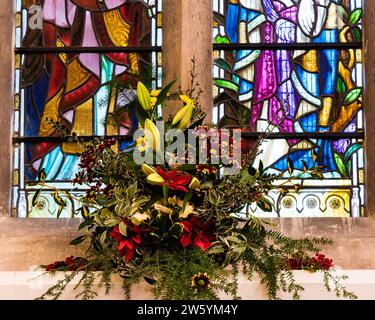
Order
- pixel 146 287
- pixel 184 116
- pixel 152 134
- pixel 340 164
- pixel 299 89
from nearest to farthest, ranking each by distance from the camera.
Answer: pixel 146 287 < pixel 152 134 < pixel 184 116 < pixel 340 164 < pixel 299 89

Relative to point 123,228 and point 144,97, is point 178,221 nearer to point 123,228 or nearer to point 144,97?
point 123,228

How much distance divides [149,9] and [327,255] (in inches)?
52.2

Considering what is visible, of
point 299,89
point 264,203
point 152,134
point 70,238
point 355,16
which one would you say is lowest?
point 70,238

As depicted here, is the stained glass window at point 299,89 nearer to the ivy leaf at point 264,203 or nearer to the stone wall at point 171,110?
the stone wall at point 171,110

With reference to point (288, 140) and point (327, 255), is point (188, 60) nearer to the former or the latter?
point (288, 140)

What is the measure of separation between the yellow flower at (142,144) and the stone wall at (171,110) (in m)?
0.72

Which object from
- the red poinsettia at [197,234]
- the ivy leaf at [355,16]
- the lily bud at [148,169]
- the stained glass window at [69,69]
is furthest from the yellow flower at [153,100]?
the ivy leaf at [355,16]

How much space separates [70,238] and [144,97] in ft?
2.87

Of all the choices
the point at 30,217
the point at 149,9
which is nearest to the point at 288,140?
the point at 149,9

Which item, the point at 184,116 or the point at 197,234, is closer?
the point at 197,234

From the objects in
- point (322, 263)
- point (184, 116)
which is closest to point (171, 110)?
point (184, 116)

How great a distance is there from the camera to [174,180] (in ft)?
10.1

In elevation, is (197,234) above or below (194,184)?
below

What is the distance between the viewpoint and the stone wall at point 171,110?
153 inches
